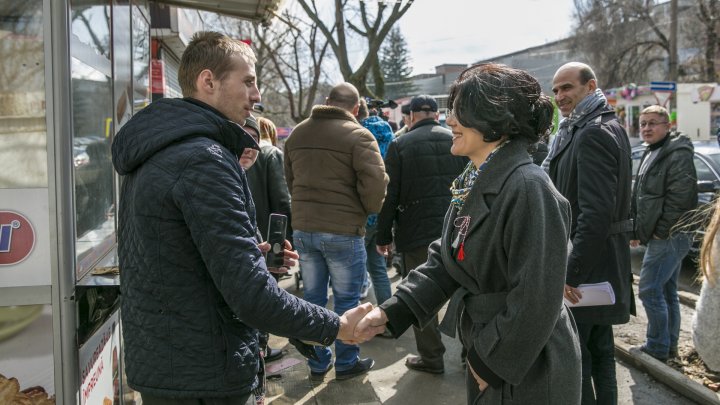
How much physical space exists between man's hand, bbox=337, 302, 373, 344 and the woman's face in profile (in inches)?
31.2

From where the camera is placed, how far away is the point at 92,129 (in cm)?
288

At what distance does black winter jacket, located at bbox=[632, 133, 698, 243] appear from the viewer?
16.4 ft

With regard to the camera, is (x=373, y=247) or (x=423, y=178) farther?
(x=373, y=247)

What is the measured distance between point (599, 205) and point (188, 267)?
7.49 feet

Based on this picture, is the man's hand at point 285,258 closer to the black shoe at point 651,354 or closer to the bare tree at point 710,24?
the black shoe at point 651,354

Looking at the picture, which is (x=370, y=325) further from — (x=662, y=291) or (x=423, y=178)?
(x=662, y=291)

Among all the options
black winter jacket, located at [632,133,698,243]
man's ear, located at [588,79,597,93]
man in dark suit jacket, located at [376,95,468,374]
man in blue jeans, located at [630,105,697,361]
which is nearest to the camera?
man's ear, located at [588,79,597,93]

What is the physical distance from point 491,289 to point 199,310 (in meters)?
0.97

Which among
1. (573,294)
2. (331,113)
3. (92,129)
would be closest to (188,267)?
(92,129)

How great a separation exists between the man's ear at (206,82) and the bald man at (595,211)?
2.12 m

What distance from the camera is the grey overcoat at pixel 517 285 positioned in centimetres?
191

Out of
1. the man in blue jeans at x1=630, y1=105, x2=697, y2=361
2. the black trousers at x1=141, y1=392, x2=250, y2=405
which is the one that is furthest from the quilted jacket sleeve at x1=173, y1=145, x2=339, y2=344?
the man in blue jeans at x1=630, y1=105, x2=697, y2=361

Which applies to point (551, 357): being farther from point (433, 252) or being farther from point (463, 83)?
point (463, 83)

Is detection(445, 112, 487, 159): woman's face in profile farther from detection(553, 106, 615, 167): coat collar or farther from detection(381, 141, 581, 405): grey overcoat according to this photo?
detection(553, 106, 615, 167): coat collar
